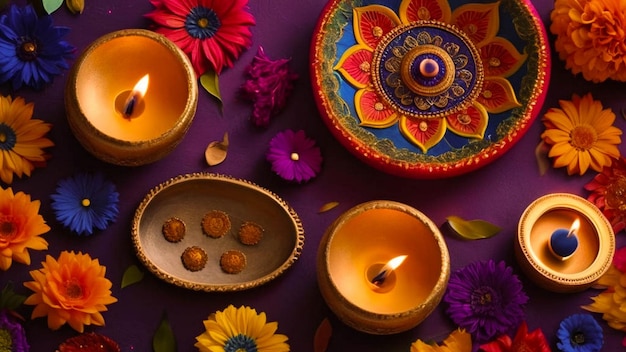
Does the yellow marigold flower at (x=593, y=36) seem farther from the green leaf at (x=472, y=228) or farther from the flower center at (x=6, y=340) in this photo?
the flower center at (x=6, y=340)

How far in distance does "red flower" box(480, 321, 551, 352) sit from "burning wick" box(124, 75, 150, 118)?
0.45m

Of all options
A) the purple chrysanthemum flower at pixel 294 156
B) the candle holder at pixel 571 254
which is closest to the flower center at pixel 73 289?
the purple chrysanthemum flower at pixel 294 156

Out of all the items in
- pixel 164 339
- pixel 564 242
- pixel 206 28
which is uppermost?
pixel 206 28

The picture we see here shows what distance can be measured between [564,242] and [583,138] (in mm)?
140

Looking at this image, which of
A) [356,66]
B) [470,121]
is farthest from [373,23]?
[470,121]

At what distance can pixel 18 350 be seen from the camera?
3.42 ft

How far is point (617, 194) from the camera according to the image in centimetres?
116

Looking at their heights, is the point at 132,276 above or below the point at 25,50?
below

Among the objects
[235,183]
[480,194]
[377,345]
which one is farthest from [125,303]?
[480,194]

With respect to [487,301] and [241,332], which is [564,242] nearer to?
[487,301]

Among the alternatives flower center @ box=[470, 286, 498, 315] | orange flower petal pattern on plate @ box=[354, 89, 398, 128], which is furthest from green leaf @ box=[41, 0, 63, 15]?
flower center @ box=[470, 286, 498, 315]

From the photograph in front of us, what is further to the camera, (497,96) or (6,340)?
(497,96)

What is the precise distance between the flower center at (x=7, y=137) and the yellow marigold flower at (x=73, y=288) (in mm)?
134

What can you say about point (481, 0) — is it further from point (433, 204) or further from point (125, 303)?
point (125, 303)
